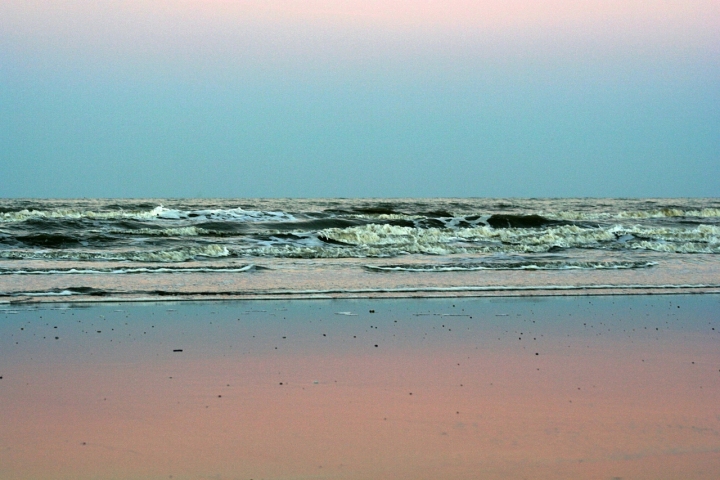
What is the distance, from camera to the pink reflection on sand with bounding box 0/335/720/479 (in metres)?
3.66

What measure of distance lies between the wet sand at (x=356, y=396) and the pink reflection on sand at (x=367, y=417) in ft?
0.05

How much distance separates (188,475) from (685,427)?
268 cm

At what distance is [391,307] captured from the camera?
8906 millimetres

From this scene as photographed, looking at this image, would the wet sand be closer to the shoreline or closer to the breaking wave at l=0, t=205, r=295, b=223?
the shoreline

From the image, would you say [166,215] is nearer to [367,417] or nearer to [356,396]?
[356,396]

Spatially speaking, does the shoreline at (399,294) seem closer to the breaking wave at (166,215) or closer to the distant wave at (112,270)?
the distant wave at (112,270)

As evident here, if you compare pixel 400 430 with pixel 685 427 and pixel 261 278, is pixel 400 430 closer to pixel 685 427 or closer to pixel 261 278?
pixel 685 427

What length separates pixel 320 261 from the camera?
1442 cm

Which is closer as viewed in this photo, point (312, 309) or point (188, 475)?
point (188, 475)

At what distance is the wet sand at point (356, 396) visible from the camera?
3709mm

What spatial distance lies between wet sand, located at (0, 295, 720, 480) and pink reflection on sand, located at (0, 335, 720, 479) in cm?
1

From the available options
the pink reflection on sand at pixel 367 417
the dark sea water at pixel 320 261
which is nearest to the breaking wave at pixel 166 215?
the dark sea water at pixel 320 261

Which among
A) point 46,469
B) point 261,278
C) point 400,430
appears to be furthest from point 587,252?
point 46,469

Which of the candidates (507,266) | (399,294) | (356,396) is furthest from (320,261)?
(356,396)
